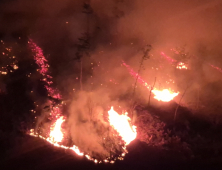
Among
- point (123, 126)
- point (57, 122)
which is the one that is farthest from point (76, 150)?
point (123, 126)

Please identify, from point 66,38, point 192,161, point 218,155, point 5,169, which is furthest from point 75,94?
point 218,155

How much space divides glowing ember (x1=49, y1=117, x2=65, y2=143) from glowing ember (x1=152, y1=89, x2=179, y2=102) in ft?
23.5

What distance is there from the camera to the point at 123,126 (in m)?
9.66

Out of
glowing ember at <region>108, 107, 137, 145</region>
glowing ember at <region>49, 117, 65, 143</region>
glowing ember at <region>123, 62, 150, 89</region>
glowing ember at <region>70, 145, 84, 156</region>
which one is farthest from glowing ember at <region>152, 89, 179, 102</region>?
glowing ember at <region>70, 145, 84, 156</region>

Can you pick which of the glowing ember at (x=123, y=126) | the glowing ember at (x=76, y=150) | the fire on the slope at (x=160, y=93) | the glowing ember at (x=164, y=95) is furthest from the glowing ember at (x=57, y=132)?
the glowing ember at (x=164, y=95)

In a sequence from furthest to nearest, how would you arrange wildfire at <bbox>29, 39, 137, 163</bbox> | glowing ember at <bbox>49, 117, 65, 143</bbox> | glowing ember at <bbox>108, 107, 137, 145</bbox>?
glowing ember at <bbox>108, 107, 137, 145</bbox> → glowing ember at <bbox>49, 117, 65, 143</bbox> → wildfire at <bbox>29, 39, 137, 163</bbox>

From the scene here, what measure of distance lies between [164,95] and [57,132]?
8.45 m

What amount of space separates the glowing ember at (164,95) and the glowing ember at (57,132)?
7.16 meters

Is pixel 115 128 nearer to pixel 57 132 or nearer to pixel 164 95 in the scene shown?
pixel 57 132

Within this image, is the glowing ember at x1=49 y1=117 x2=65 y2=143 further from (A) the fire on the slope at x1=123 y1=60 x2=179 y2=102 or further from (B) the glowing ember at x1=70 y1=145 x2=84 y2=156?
(A) the fire on the slope at x1=123 y1=60 x2=179 y2=102

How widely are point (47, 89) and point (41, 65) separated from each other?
4.84 ft

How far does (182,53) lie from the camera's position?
1401 cm

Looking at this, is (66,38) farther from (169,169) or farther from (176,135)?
(169,169)

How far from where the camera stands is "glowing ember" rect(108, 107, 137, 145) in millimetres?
9137
